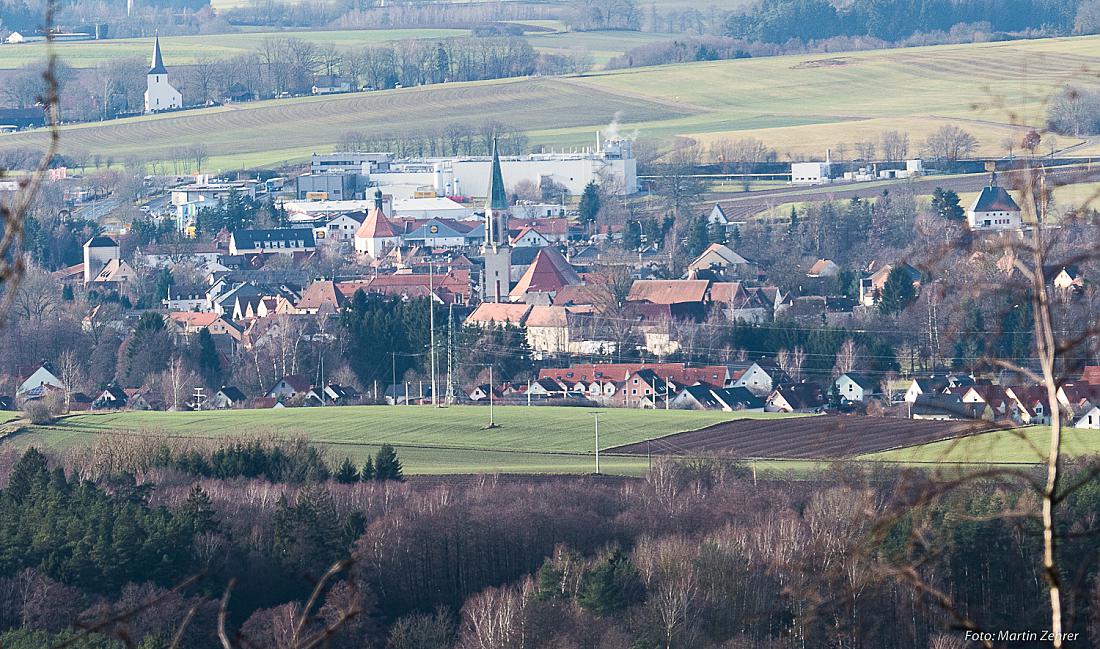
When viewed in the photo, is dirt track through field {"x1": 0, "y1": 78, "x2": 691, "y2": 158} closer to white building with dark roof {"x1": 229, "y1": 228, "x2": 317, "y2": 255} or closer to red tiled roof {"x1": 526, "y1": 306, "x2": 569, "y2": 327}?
white building with dark roof {"x1": 229, "y1": 228, "x2": 317, "y2": 255}

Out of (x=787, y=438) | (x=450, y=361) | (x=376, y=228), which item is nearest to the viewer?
(x=787, y=438)

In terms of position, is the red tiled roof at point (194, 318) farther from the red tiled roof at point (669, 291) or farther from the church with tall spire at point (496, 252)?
the red tiled roof at point (669, 291)

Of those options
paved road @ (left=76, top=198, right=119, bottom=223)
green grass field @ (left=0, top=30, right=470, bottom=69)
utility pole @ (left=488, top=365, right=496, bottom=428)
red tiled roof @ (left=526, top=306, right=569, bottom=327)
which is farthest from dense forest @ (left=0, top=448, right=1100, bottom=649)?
green grass field @ (left=0, top=30, right=470, bottom=69)

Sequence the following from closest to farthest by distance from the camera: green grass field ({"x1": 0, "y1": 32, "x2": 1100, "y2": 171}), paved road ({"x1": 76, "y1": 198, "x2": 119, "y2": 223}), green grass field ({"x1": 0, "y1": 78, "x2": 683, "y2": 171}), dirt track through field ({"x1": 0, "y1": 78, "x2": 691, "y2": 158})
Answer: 1. paved road ({"x1": 76, "y1": 198, "x2": 119, "y2": 223})
2. green grass field ({"x1": 0, "y1": 32, "x2": 1100, "y2": 171})
3. green grass field ({"x1": 0, "y1": 78, "x2": 683, "y2": 171})
4. dirt track through field ({"x1": 0, "y1": 78, "x2": 691, "y2": 158})

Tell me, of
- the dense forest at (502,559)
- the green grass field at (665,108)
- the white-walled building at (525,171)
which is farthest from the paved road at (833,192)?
the dense forest at (502,559)

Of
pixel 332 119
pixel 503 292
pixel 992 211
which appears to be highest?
pixel 332 119

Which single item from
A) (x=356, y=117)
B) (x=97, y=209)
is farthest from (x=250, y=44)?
(x=97, y=209)

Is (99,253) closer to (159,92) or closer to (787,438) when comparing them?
(787,438)
